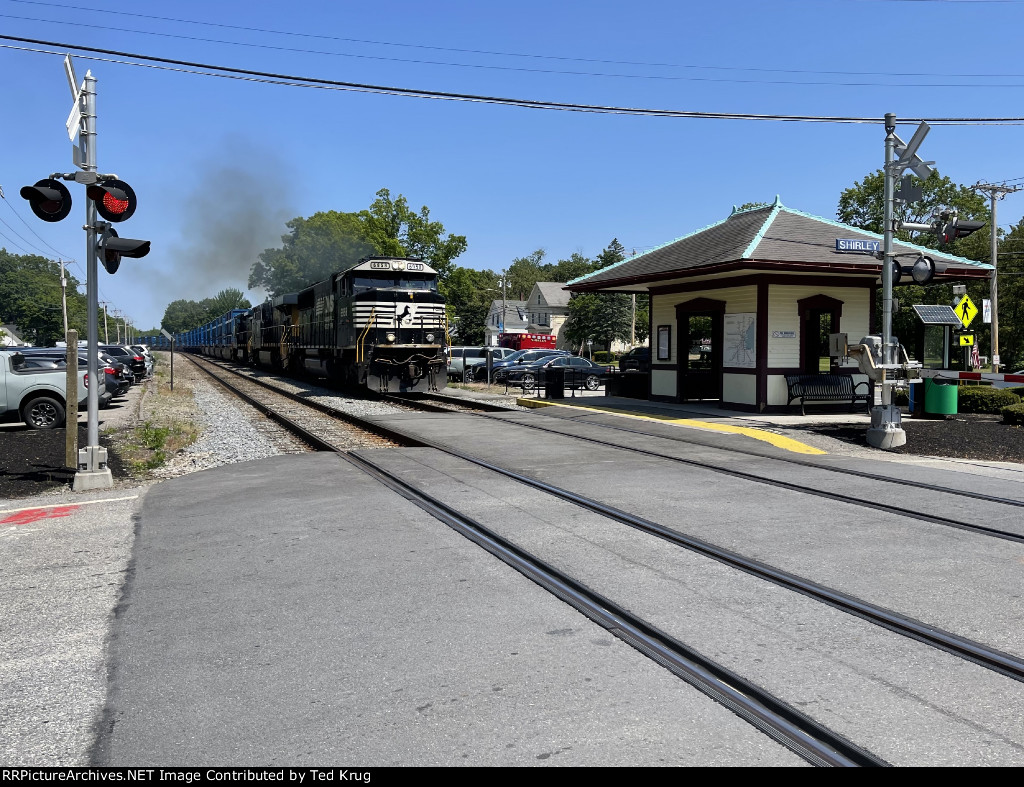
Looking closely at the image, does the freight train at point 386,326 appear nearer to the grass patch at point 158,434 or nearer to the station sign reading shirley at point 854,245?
the grass patch at point 158,434

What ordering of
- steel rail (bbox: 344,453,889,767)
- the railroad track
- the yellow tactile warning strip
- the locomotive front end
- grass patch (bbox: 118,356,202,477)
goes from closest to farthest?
steel rail (bbox: 344,453,889,767)
the railroad track
grass patch (bbox: 118,356,202,477)
the yellow tactile warning strip
the locomotive front end

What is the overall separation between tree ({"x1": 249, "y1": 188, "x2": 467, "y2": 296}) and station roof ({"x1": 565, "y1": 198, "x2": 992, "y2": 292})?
50302 mm

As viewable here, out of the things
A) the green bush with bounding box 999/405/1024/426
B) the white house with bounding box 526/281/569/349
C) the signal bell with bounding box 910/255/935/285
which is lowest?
the green bush with bounding box 999/405/1024/426

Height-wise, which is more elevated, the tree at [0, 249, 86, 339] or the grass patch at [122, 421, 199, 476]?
the tree at [0, 249, 86, 339]

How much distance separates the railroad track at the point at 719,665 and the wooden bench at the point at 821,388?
39.6 ft

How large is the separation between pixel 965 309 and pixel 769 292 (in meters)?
6.24

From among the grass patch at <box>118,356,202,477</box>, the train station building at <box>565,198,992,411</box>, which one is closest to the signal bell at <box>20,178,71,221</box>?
the grass patch at <box>118,356,202,477</box>

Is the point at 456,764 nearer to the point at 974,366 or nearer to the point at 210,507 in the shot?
the point at 210,507

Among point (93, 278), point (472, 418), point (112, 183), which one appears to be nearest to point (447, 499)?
point (93, 278)

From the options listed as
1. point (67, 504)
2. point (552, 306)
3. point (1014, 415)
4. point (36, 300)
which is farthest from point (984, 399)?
point (36, 300)

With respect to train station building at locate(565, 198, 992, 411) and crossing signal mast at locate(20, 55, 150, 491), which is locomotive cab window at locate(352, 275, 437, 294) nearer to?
train station building at locate(565, 198, 992, 411)

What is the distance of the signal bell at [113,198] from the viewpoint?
9.86 meters

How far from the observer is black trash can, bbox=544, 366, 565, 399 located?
2462cm

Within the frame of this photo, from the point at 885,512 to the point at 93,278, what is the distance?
30.1ft
